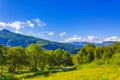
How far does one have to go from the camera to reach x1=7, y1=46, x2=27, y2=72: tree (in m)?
114

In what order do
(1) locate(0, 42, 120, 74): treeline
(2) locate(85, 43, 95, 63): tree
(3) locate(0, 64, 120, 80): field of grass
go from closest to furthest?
(3) locate(0, 64, 120, 80): field of grass, (1) locate(0, 42, 120, 74): treeline, (2) locate(85, 43, 95, 63): tree

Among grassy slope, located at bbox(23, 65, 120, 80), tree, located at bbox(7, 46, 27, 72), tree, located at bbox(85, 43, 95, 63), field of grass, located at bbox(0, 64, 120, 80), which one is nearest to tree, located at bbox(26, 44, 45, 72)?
tree, located at bbox(7, 46, 27, 72)

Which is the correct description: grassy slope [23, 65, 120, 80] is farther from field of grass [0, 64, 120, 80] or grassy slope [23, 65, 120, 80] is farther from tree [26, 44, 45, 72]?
tree [26, 44, 45, 72]

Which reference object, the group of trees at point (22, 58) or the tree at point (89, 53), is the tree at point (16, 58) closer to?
the group of trees at point (22, 58)


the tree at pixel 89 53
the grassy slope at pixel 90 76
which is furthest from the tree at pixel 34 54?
the grassy slope at pixel 90 76

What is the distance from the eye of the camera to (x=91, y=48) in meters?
154

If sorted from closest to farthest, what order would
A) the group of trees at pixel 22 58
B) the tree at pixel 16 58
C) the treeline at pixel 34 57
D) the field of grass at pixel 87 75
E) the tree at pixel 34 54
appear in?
1. the field of grass at pixel 87 75
2. the treeline at pixel 34 57
3. the group of trees at pixel 22 58
4. the tree at pixel 16 58
5. the tree at pixel 34 54

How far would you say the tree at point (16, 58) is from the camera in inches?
4498

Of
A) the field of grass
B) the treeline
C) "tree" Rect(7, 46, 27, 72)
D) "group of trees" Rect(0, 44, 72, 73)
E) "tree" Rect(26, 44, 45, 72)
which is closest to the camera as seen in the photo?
the field of grass

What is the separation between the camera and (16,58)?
4604 inches

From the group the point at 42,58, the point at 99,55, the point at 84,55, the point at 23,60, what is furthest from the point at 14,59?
the point at 99,55

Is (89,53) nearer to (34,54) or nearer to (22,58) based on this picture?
(34,54)

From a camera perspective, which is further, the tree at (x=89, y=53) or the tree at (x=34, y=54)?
the tree at (x=89, y=53)

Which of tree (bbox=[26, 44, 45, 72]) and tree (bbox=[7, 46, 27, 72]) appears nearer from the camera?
tree (bbox=[7, 46, 27, 72])
